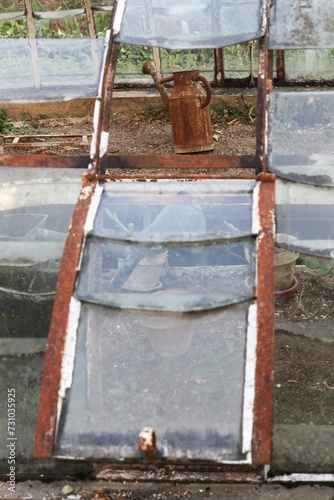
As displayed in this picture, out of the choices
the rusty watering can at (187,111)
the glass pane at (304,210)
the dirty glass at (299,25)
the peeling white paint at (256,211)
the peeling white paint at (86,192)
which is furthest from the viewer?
the rusty watering can at (187,111)

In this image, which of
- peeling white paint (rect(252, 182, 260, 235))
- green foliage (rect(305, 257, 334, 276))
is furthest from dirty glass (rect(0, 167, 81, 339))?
green foliage (rect(305, 257, 334, 276))

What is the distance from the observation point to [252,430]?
2.60 m

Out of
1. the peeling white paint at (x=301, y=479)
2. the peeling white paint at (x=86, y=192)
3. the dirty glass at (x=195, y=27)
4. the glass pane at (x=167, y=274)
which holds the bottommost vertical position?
the peeling white paint at (x=301, y=479)

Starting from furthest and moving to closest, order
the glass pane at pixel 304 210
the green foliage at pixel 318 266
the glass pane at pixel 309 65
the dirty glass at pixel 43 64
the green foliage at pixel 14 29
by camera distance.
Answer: the green foliage at pixel 14 29, the dirty glass at pixel 43 64, the glass pane at pixel 309 65, the green foliage at pixel 318 266, the glass pane at pixel 304 210

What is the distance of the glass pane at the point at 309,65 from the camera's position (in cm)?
823

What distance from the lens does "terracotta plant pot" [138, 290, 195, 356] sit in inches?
113

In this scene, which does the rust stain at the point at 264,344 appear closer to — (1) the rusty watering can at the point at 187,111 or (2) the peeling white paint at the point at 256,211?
(2) the peeling white paint at the point at 256,211

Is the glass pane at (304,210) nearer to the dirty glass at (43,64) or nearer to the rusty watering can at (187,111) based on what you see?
the rusty watering can at (187,111)

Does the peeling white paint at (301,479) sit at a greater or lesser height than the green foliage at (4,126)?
lesser

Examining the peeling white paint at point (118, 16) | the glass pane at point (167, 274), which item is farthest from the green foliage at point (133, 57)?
the glass pane at point (167, 274)

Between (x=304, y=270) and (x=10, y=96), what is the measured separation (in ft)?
15.3

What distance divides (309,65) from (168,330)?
241 inches

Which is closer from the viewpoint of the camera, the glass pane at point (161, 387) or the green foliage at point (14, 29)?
the glass pane at point (161, 387)

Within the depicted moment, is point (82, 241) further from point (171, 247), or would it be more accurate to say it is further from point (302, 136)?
point (302, 136)
